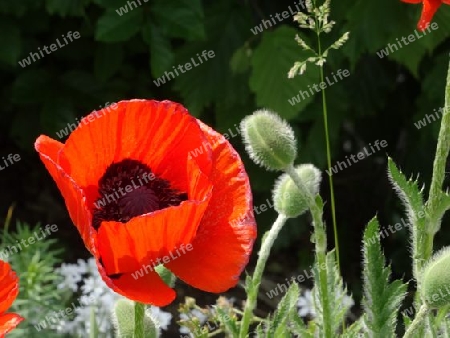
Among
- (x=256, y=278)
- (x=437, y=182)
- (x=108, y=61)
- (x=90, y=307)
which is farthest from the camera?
(x=108, y=61)

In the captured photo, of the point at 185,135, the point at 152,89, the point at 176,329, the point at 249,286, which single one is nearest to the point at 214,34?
the point at 152,89

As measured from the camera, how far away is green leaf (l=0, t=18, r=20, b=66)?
2.87m

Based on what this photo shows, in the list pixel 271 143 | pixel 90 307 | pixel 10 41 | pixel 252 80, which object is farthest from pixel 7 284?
pixel 10 41

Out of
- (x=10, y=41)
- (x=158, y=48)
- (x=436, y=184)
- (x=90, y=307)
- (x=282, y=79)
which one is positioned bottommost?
(x=436, y=184)

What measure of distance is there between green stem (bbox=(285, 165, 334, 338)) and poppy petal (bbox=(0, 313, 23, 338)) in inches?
14.1

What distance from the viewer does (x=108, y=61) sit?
3018mm

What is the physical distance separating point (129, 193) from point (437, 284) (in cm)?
34

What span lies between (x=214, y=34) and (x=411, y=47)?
58 centimetres

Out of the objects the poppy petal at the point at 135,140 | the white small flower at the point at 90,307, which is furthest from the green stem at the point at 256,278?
the white small flower at the point at 90,307

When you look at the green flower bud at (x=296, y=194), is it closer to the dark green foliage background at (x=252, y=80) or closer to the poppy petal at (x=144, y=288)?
the poppy petal at (x=144, y=288)

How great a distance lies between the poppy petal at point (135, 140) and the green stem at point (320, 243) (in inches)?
5.9

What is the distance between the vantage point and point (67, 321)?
2146mm

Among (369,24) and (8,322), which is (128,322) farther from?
(369,24)

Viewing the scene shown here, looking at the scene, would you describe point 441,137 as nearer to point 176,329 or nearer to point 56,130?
point 176,329
